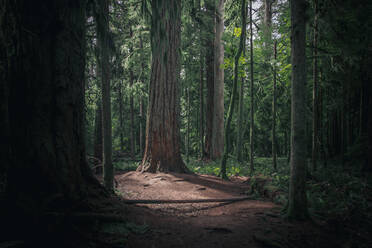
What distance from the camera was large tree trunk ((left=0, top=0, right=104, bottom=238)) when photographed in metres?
2.51

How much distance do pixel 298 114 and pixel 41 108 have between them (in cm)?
434

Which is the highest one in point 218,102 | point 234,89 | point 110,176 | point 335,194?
point 218,102

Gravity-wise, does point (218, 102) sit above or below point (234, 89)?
above

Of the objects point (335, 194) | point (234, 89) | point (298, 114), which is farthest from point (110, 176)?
point (335, 194)

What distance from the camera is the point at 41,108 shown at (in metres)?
2.98

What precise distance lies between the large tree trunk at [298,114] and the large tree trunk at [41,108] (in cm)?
378

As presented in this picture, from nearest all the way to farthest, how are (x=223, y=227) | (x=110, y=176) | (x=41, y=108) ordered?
(x=41, y=108), (x=223, y=227), (x=110, y=176)

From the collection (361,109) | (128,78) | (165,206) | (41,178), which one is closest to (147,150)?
(165,206)

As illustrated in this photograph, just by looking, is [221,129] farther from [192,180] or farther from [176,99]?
[192,180]

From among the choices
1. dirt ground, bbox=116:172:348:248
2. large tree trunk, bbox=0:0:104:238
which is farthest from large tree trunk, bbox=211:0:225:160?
large tree trunk, bbox=0:0:104:238

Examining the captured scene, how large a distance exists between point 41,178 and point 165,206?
3.02m

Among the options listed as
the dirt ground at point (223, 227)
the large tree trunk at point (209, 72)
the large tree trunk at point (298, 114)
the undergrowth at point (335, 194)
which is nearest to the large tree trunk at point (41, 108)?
the dirt ground at point (223, 227)

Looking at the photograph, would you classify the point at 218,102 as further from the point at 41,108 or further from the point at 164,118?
the point at 41,108

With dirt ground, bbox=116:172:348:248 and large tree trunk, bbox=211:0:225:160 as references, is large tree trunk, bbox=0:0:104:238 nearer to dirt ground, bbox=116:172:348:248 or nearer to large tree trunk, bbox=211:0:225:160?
dirt ground, bbox=116:172:348:248
